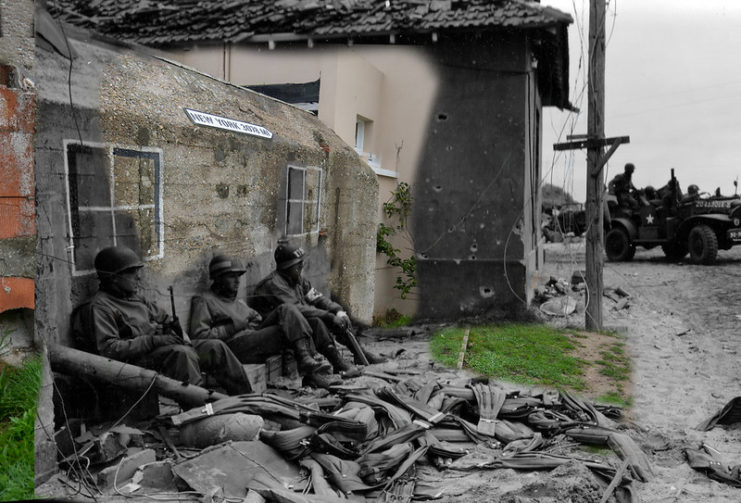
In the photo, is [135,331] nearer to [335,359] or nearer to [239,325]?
[239,325]

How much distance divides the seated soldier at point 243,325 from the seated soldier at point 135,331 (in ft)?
1.49

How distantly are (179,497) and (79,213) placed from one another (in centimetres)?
181

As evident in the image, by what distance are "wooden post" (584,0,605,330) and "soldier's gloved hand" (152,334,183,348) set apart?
690cm

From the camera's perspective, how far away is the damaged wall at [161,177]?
3711 millimetres

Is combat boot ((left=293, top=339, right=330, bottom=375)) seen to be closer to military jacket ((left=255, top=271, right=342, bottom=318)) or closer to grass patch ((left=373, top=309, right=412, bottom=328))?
military jacket ((left=255, top=271, right=342, bottom=318))

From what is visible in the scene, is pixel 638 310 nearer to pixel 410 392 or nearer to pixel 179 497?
pixel 410 392

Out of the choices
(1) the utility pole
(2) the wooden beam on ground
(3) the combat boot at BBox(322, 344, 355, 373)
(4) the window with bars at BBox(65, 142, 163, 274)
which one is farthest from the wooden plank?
(2) the wooden beam on ground

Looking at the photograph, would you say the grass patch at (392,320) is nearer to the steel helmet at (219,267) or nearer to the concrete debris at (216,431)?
the steel helmet at (219,267)

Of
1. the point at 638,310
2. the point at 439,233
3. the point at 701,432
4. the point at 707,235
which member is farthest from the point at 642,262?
the point at 701,432

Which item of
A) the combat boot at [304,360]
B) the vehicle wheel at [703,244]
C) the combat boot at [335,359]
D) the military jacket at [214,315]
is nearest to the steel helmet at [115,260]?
the military jacket at [214,315]

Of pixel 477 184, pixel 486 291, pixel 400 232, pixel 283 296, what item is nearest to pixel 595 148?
pixel 477 184

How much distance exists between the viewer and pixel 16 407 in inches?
118

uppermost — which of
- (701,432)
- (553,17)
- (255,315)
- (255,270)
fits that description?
(553,17)

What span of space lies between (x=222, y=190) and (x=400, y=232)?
212 inches
